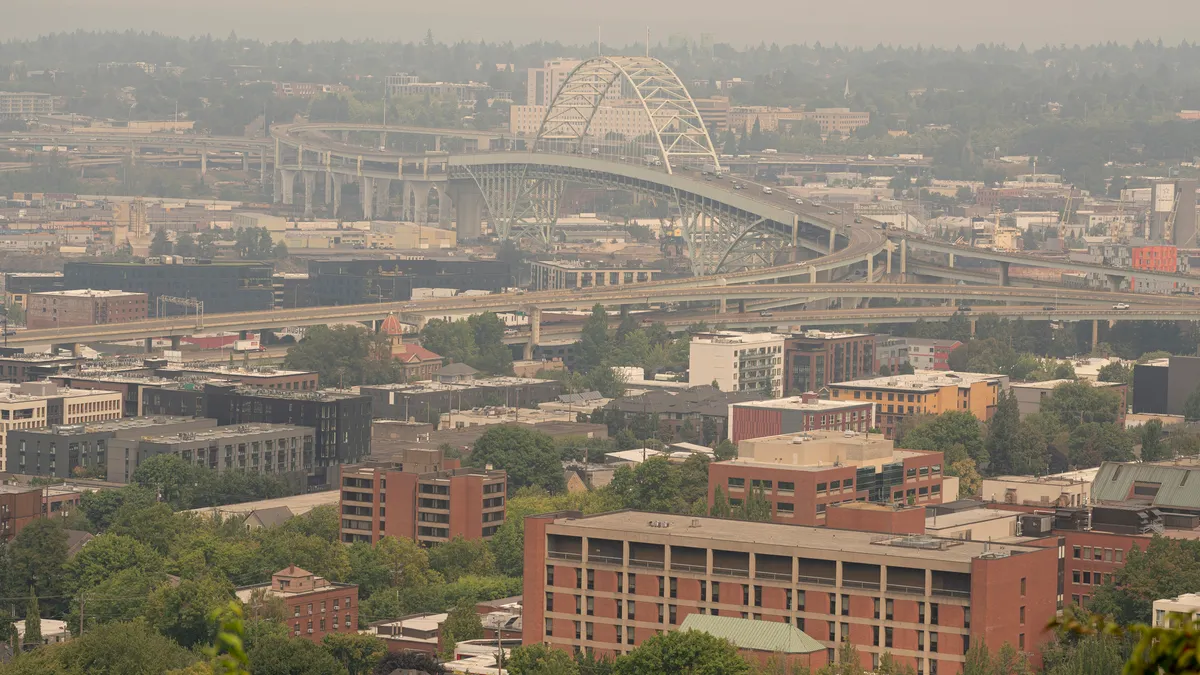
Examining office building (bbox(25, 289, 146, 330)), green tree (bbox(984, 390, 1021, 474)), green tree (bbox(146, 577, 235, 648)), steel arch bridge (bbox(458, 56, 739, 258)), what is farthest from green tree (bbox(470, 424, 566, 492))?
steel arch bridge (bbox(458, 56, 739, 258))

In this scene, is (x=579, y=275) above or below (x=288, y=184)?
below

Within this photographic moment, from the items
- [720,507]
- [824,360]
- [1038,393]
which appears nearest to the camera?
[720,507]

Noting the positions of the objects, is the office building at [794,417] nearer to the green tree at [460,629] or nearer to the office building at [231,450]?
the office building at [231,450]

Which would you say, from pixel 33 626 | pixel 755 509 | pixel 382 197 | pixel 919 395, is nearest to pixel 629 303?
pixel 919 395

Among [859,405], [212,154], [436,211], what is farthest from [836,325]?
[212,154]

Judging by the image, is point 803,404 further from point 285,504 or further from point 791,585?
point 791,585

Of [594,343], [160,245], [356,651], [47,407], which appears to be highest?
[356,651]
